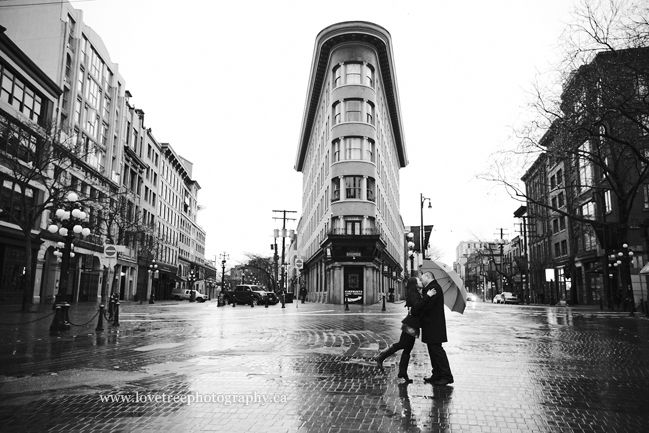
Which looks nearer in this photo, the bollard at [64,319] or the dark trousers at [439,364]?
the dark trousers at [439,364]

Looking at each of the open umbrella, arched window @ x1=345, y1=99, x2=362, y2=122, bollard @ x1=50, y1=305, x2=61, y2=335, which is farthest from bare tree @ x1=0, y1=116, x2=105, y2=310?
arched window @ x1=345, y1=99, x2=362, y2=122

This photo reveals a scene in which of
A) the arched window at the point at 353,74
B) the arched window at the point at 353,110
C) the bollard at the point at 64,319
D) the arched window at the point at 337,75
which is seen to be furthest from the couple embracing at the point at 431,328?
the arched window at the point at 337,75

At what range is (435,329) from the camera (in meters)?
7.08

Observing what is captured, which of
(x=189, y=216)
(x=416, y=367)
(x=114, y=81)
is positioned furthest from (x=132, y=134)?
(x=416, y=367)

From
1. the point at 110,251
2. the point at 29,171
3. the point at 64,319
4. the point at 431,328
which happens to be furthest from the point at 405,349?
the point at 29,171

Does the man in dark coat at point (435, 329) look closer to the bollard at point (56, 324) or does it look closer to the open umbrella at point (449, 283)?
the open umbrella at point (449, 283)

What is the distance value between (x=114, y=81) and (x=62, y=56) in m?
10.9

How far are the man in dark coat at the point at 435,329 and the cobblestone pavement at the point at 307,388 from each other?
0.24 m

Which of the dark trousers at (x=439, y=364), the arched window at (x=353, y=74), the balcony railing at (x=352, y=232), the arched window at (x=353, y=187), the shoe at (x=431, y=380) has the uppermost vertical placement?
the arched window at (x=353, y=74)

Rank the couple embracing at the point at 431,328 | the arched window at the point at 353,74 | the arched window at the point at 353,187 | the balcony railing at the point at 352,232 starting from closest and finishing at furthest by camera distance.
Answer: the couple embracing at the point at 431,328 < the balcony railing at the point at 352,232 < the arched window at the point at 353,187 < the arched window at the point at 353,74

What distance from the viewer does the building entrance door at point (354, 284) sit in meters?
42.8

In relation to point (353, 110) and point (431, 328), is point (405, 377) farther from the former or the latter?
point (353, 110)

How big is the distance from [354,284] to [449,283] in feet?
118

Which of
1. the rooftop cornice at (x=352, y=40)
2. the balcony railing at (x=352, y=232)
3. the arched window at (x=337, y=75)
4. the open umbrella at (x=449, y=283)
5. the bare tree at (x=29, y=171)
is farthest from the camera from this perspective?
the arched window at (x=337, y=75)
